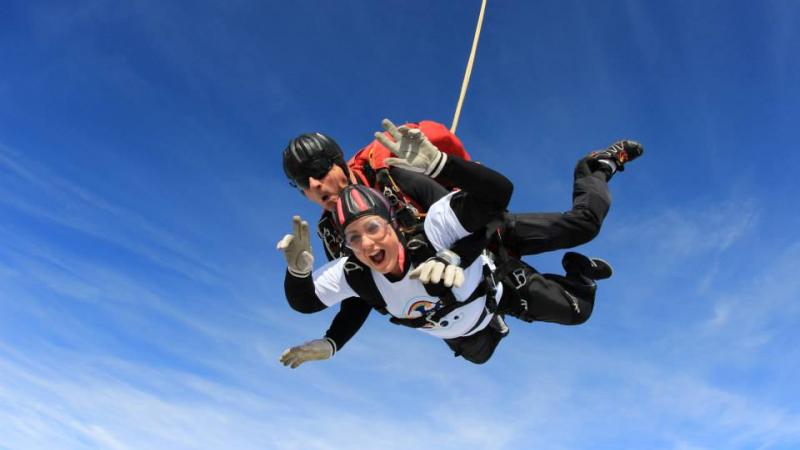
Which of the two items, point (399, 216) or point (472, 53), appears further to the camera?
point (472, 53)

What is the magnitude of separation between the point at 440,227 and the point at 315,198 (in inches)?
39.2

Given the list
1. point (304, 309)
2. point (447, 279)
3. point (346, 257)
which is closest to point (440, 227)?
point (447, 279)

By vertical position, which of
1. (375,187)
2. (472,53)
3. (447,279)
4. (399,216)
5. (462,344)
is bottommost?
(447,279)

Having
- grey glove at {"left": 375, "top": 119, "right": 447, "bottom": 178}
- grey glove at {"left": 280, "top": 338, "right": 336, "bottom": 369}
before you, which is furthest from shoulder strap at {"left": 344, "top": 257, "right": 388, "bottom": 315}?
grey glove at {"left": 375, "top": 119, "right": 447, "bottom": 178}

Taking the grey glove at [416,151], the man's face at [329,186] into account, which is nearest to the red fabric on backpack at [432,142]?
the man's face at [329,186]

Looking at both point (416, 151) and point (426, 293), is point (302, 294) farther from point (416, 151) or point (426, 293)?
point (416, 151)

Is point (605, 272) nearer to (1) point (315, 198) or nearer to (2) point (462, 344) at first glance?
(2) point (462, 344)

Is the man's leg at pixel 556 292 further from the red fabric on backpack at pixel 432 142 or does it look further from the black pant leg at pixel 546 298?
the red fabric on backpack at pixel 432 142

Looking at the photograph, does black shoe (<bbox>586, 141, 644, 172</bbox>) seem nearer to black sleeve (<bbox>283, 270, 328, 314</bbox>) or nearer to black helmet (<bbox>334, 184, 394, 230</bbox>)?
black helmet (<bbox>334, 184, 394, 230</bbox>)

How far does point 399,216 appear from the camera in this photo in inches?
136

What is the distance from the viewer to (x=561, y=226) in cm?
356

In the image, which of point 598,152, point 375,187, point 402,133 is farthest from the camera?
point 598,152

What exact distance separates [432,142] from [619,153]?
131 cm

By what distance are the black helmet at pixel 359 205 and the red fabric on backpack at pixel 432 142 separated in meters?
0.41
